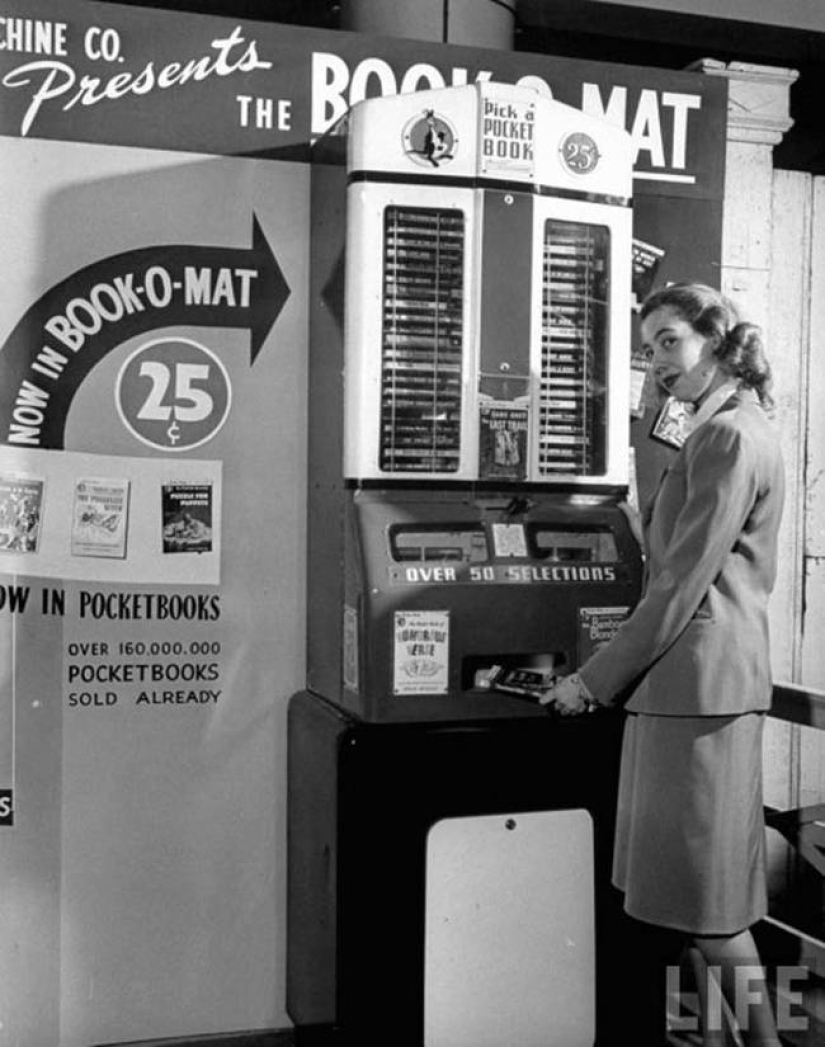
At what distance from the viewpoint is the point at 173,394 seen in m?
2.80

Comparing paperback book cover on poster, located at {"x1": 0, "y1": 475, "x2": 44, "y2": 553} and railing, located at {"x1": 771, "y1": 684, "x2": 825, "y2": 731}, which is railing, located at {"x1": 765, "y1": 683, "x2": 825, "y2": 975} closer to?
railing, located at {"x1": 771, "y1": 684, "x2": 825, "y2": 731}

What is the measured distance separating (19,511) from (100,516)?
0.56 ft

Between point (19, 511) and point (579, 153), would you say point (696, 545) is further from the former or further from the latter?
point (19, 511)

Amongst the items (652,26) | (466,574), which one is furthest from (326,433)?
(652,26)

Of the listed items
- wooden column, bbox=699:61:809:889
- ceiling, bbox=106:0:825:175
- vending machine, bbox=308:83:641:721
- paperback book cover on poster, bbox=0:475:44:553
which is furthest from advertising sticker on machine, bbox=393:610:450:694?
wooden column, bbox=699:61:809:889

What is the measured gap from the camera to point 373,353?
8.29 ft

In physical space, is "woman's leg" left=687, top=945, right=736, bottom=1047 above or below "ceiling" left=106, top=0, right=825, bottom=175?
below

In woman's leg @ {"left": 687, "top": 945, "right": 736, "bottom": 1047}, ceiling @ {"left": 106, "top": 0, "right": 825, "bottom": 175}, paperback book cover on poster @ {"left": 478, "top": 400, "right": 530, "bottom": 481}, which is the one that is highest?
ceiling @ {"left": 106, "top": 0, "right": 825, "bottom": 175}

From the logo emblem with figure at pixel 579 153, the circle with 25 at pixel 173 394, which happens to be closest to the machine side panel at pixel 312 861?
the circle with 25 at pixel 173 394

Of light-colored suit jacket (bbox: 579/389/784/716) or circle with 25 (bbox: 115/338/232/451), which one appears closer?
light-colored suit jacket (bbox: 579/389/784/716)

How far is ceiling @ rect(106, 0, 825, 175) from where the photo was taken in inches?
181

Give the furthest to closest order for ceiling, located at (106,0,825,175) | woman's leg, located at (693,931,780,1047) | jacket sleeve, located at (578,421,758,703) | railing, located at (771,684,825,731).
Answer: ceiling, located at (106,0,825,175)
railing, located at (771,684,825,731)
woman's leg, located at (693,931,780,1047)
jacket sleeve, located at (578,421,758,703)

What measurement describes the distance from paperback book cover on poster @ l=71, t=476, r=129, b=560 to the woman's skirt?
3.95 ft

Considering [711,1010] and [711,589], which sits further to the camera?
[711,1010]
